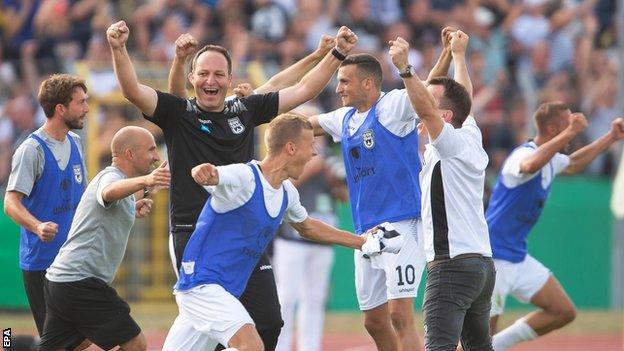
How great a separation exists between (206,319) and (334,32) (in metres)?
13.2

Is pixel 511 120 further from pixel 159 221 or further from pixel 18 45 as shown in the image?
pixel 18 45

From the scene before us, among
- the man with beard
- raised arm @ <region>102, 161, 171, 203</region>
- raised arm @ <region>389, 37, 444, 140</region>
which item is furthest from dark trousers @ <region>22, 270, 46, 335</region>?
raised arm @ <region>389, 37, 444, 140</region>

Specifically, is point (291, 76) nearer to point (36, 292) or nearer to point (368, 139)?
point (368, 139)

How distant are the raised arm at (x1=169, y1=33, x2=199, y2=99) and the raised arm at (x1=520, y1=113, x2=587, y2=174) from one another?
3265 mm

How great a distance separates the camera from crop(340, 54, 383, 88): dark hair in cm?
1100

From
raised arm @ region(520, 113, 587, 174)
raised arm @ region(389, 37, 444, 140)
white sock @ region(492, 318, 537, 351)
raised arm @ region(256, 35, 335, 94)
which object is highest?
raised arm @ region(256, 35, 335, 94)

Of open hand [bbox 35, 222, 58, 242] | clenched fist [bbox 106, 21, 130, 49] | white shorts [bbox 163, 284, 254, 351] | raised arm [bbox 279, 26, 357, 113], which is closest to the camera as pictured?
white shorts [bbox 163, 284, 254, 351]

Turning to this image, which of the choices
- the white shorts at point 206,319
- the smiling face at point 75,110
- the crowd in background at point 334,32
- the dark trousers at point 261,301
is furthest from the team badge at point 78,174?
the crowd in background at point 334,32

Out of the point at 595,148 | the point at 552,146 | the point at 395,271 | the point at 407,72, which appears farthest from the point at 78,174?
the point at 595,148

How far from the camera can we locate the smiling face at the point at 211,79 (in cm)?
1015

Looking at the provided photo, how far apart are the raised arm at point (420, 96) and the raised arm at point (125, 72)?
79.1 inches

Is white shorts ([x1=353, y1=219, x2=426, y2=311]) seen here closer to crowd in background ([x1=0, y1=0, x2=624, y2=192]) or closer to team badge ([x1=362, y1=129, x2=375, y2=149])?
team badge ([x1=362, y1=129, x2=375, y2=149])

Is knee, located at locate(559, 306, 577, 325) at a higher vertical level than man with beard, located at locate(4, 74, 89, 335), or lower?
lower

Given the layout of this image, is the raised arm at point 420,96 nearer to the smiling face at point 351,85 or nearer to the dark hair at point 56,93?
the smiling face at point 351,85
